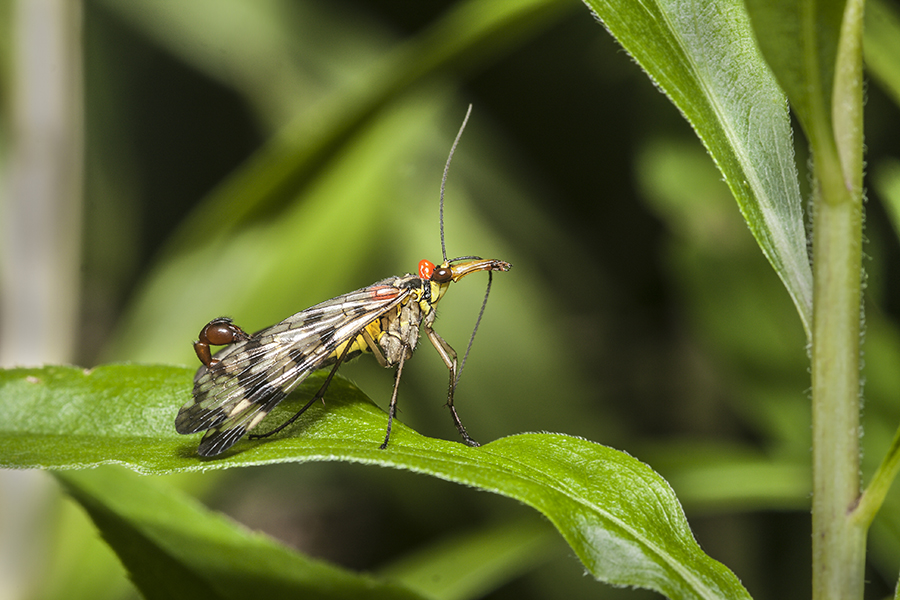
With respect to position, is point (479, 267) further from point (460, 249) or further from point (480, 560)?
point (460, 249)

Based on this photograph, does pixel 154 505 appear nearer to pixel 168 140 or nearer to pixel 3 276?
pixel 3 276

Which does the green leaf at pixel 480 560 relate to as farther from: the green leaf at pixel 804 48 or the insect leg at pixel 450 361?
the green leaf at pixel 804 48

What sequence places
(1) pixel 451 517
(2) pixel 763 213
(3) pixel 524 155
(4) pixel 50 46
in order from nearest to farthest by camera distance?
(2) pixel 763 213
(4) pixel 50 46
(1) pixel 451 517
(3) pixel 524 155

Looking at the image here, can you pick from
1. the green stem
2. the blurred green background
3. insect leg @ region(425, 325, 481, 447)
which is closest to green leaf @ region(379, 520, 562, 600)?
the blurred green background

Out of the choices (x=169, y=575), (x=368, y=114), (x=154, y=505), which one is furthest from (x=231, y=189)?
(x=169, y=575)

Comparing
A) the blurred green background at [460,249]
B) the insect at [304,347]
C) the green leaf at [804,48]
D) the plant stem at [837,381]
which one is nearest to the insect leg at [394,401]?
the insect at [304,347]

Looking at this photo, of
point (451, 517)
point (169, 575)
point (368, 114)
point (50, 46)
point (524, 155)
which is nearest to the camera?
point (169, 575)

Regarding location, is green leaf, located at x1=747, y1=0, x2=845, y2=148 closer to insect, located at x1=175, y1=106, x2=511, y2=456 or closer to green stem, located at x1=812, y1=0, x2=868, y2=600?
green stem, located at x1=812, y1=0, x2=868, y2=600
